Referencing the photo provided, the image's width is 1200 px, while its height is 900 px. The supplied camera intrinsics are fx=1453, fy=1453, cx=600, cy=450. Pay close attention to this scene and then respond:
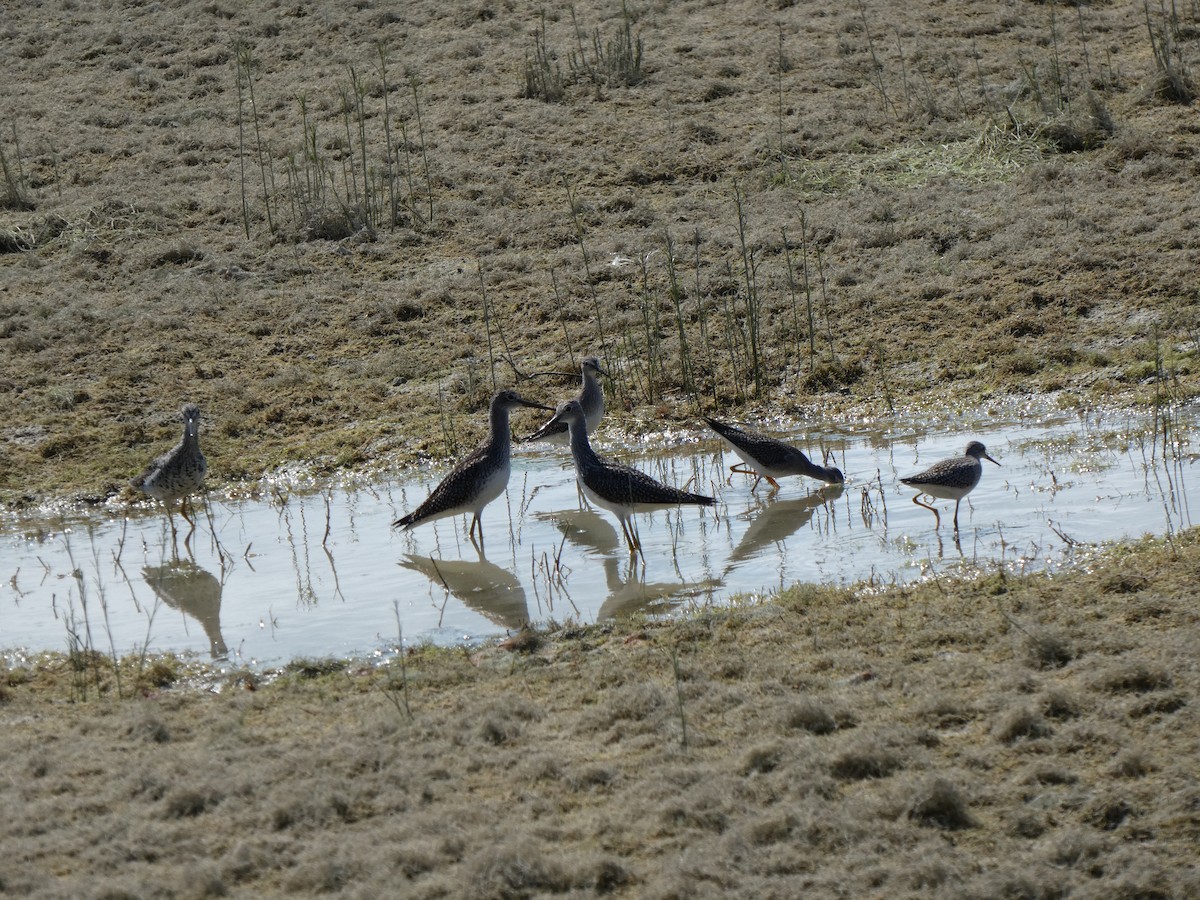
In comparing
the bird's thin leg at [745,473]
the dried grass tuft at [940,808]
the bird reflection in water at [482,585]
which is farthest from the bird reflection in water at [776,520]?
the dried grass tuft at [940,808]

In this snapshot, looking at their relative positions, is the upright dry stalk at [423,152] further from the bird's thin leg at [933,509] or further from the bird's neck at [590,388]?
the bird's thin leg at [933,509]

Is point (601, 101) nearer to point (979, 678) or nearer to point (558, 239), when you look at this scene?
point (558, 239)

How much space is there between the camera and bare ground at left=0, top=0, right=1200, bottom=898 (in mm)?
5617

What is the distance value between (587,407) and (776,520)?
274 cm

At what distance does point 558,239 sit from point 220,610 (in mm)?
9414

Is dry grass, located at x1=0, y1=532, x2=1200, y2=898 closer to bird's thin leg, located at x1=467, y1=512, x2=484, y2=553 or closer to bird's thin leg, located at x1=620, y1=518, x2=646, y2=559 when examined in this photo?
bird's thin leg, located at x1=620, y1=518, x2=646, y2=559

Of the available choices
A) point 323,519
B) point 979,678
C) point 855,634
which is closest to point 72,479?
point 323,519

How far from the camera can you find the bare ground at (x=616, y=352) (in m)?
5.62

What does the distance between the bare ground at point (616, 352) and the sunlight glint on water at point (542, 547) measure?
730 mm

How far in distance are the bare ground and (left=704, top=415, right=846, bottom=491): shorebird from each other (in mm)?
1888

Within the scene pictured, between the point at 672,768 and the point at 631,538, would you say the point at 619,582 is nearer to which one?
the point at 631,538

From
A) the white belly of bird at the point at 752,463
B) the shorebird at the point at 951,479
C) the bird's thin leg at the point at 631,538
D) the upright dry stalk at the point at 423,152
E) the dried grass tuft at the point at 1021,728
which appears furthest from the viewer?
the upright dry stalk at the point at 423,152

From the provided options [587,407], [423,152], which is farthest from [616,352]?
[423,152]

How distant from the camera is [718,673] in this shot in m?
7.19
